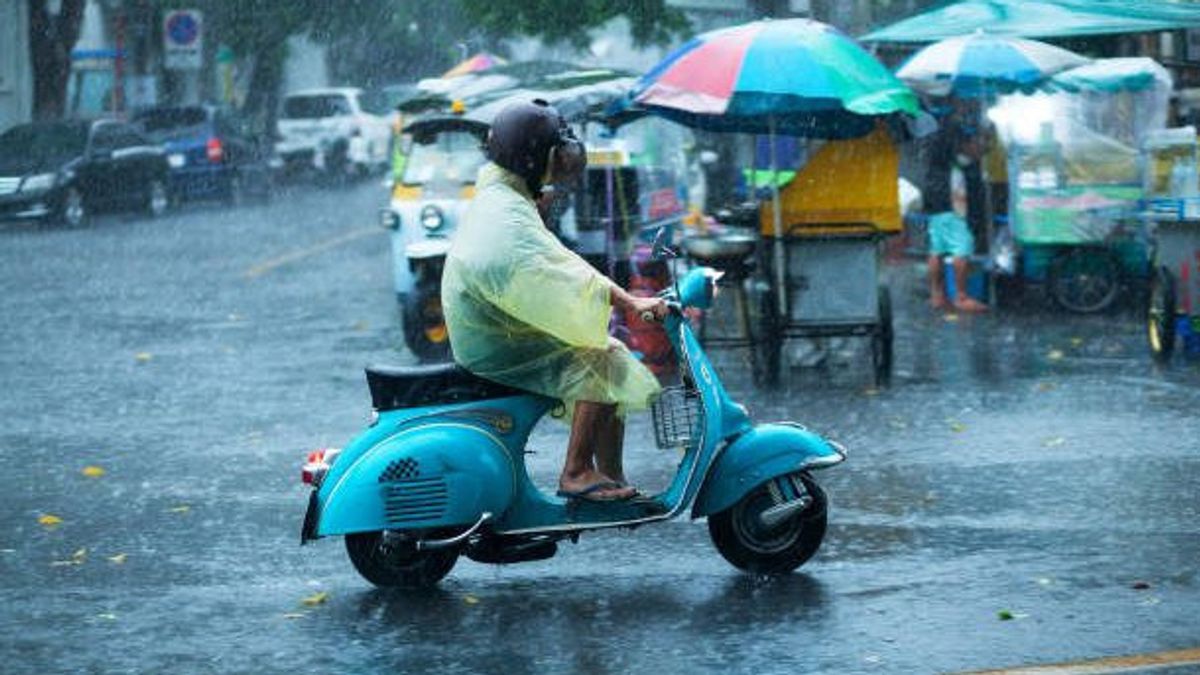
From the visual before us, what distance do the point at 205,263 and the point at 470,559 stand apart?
58.7 feet

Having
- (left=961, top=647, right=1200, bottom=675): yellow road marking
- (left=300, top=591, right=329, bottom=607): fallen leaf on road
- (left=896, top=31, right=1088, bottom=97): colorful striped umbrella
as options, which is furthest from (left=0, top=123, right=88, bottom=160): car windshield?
(left=961, top=647, right=1200, bottom=675): yellow road marking

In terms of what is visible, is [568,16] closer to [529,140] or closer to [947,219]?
[947,219]

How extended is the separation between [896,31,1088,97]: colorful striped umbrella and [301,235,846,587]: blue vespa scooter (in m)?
10.8

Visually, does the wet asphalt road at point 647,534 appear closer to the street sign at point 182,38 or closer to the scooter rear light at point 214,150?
the scooter rear light at point 214,150

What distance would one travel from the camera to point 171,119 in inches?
1602

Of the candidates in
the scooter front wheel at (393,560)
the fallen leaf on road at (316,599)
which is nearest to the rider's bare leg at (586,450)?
the scooter front wheel at (393,560)

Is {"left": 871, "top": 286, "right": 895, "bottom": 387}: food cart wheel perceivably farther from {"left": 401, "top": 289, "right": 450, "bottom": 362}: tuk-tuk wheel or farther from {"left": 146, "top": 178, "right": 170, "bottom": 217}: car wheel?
{"left": 146, "top": 178, "right": 170, "bottom": 217}: car wheel

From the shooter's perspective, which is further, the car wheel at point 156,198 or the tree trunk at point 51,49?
the tree trunk at point 51,49

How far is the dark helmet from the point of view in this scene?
7590mm

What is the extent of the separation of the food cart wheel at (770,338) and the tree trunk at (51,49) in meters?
27.3

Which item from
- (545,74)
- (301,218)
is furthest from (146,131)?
(545,74)

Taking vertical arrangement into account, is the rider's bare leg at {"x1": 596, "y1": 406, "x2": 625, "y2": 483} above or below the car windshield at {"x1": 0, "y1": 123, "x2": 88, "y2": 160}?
above

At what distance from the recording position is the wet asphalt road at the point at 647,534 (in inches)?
273

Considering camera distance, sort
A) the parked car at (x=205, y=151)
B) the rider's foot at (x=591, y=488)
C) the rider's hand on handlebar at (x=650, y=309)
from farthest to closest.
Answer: the parked car at (x=205, y=151) < the rider's foot at (x=591, y=488) < the rider's hand on handlebar at (x=650, y=309)
